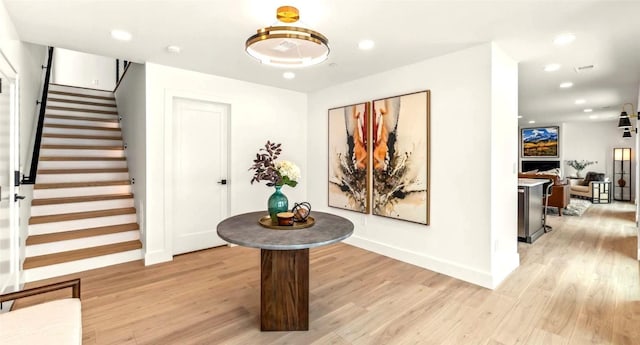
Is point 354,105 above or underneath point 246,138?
above

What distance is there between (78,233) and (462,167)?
4.56 metres

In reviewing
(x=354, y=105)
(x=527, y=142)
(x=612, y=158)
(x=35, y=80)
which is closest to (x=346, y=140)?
(x=354, y=105)

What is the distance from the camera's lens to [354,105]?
4336mm

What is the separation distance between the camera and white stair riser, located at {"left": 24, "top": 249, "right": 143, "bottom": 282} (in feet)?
10.2

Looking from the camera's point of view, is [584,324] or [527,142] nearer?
[584,324]

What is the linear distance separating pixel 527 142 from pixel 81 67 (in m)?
12.9

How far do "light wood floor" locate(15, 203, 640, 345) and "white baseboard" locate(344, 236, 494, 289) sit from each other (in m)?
0.10

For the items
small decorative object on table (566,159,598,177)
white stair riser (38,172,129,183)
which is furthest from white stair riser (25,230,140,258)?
small decorative object on table (566,159,598,177)

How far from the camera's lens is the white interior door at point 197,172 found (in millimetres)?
3977

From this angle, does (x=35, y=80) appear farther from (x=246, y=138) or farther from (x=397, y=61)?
(x=397, y=61)

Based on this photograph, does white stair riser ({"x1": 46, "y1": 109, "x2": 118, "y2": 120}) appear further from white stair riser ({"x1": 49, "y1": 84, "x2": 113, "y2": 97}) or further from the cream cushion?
the cream cushion

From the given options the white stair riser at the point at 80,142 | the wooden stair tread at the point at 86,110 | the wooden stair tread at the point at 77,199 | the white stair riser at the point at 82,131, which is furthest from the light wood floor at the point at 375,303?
the wooden stair tread at the point at 86,110

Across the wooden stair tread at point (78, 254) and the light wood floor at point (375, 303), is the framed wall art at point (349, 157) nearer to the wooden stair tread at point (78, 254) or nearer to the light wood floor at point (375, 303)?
the light wood floor at point (375, 303)

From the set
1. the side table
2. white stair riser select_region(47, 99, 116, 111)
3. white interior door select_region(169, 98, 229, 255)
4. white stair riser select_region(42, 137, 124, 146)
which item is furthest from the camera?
the side table
